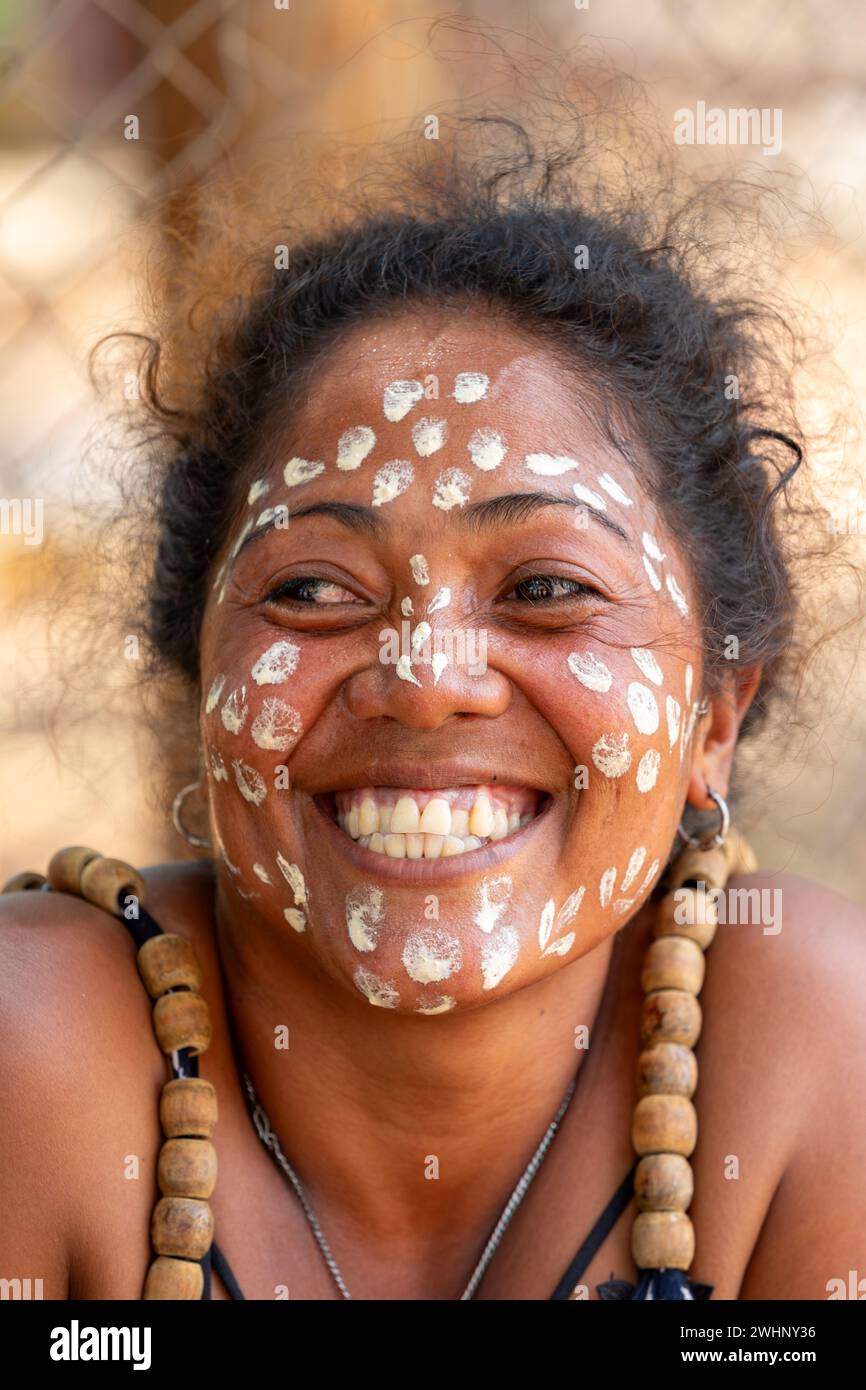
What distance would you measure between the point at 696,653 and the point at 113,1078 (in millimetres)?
947

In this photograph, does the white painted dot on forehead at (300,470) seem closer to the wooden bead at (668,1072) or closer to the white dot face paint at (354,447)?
the white dot face paint at (354,447)

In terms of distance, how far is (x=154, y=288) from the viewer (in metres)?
2.66

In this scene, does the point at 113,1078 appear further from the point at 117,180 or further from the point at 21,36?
the point at 21,36

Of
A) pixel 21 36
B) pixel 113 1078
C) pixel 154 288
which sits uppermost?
pixel 21 36

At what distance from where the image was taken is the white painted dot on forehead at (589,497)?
6.37 ft

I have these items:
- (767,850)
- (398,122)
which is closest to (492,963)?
(398,122)

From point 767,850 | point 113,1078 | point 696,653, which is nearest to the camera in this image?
point 113,1078

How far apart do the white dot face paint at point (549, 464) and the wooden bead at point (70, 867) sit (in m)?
0.84

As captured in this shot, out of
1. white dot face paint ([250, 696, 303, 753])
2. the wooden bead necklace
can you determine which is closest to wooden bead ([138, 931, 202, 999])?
the wooden bead necklace

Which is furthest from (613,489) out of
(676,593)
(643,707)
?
(643,707)

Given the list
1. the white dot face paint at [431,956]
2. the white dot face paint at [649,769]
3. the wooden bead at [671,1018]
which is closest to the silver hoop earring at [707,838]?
the wooden bead at [671,1018]

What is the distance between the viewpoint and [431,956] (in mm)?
1809

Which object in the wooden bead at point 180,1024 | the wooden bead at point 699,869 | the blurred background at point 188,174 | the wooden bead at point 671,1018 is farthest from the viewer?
the blurred background at point 188,174
